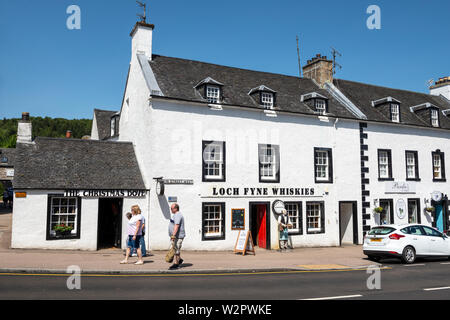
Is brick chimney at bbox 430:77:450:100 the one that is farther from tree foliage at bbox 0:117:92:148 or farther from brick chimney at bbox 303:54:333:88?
Result: tree foliage at bbox 0:117:92:148

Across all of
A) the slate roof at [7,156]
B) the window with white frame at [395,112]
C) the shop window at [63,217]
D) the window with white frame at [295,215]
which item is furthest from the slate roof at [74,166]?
the slate roof at [7,156]

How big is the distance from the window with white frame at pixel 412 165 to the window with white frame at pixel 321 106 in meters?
6.68

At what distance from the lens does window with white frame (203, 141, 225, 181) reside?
60.9 ft

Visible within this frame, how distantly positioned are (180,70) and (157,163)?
627 cm

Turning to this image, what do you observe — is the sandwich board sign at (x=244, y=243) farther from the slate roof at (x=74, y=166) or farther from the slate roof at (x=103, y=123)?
the slate roof at (x=103, y=123)

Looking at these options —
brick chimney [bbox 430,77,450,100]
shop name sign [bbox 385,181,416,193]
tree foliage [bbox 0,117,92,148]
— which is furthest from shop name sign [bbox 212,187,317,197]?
tree foliage [bbox 0,117,92,148]

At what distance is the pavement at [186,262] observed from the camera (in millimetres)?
11602

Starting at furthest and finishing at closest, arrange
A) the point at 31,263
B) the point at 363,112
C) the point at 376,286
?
the point at 363,112 → the point at 31,263 → the point at 376,286

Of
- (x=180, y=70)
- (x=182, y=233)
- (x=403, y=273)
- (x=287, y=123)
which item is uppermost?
(x=180, y=70)

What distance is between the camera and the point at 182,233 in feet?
40.0

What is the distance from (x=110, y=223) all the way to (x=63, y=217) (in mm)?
3110


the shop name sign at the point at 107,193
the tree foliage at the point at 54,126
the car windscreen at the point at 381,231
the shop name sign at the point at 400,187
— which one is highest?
the tree foliage at the point at 54,126

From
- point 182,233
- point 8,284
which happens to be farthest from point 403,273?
point 8,284
